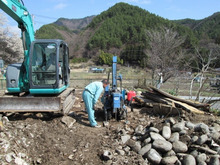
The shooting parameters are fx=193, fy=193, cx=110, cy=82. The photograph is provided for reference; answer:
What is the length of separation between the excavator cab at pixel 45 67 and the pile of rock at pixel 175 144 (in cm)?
271

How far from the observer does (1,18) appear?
960 inches

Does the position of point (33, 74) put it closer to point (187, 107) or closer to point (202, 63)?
point (187, 107)

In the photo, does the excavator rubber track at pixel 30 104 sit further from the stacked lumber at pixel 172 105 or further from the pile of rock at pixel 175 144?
the stacked lumber at pixel 172 105

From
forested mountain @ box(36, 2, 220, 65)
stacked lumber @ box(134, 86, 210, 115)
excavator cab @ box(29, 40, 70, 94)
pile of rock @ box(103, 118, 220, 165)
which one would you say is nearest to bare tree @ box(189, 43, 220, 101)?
stacked lumber @ box(134, 86, 210, 115)

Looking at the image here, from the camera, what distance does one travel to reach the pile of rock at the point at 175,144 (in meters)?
4.01

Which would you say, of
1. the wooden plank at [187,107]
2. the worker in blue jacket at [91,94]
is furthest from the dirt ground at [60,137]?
the worker in blue jacket at [91,94]

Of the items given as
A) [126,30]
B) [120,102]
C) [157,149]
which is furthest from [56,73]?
[126,30]

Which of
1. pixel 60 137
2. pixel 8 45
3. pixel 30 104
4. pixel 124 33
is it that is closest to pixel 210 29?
pixel 124 33

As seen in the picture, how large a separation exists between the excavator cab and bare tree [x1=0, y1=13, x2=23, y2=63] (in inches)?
808

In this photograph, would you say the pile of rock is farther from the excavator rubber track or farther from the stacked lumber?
the excavator rubber track

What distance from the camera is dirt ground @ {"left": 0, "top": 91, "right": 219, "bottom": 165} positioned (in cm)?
408

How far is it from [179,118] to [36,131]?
4025mm

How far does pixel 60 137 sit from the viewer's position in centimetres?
490

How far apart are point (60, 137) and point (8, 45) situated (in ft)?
77.5
